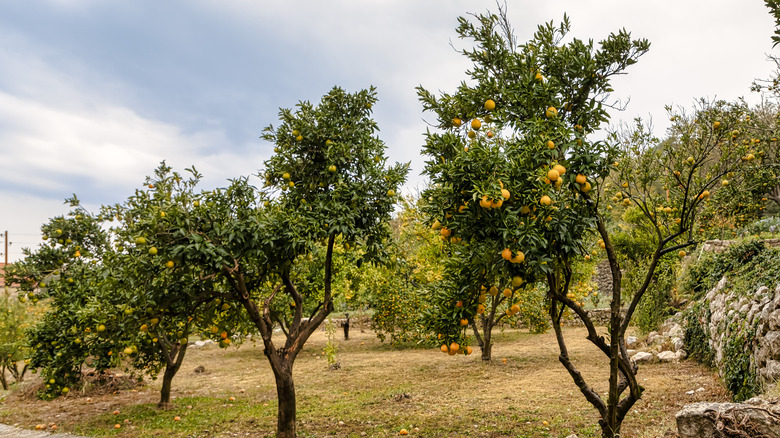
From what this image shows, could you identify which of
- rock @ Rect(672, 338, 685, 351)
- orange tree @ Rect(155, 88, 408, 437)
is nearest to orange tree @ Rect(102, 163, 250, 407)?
orange tree @ Rect(155, 88, 408, 437)

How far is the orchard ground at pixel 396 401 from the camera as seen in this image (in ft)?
18.9

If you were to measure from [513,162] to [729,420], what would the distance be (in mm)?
2507

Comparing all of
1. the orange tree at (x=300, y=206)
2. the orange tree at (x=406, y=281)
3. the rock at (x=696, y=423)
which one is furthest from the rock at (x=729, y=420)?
the orange tree at (x=406, y=281)

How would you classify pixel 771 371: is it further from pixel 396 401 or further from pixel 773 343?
pixel 396 401

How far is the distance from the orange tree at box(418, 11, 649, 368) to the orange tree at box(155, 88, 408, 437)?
1375 millimetres

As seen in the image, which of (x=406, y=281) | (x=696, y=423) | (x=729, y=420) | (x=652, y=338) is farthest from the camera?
(x=406, y=281)

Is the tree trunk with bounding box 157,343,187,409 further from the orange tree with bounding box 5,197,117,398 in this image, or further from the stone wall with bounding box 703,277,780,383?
the stone wall with bounding box 703,277,780,383

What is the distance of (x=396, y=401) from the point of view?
734 cm

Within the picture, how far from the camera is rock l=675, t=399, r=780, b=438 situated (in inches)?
128

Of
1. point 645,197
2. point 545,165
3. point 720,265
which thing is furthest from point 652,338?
point 545,165

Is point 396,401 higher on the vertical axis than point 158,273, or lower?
lower

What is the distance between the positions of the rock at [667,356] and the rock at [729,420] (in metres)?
6.08

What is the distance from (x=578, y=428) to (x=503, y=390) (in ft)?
8.35

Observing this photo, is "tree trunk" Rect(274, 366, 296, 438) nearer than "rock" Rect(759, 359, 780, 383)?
No
